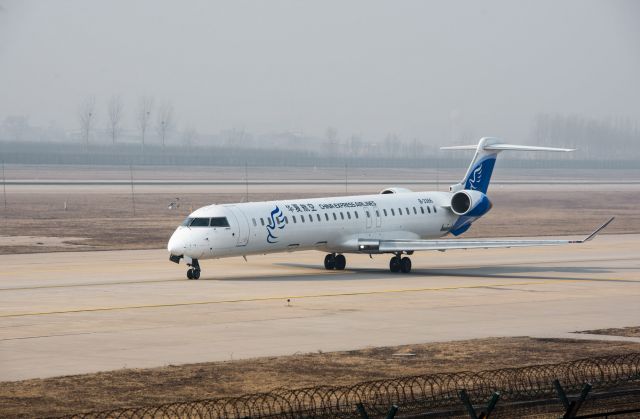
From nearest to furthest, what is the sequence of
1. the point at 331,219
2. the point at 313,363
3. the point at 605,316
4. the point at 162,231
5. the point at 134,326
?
1. the point at 313,363
2. the point at 134,326
3. the point at 605,316
4. the point at 331,219
5. the point at 162,231

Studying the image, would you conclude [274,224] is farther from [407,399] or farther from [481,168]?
[407,399]

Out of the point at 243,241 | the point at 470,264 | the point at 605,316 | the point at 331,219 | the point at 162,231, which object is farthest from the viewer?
the point at 162,231

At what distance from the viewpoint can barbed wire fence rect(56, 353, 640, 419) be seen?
1506 centimetres

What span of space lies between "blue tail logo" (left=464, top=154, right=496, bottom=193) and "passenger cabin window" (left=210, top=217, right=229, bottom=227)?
546 inches

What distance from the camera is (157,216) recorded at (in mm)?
74625

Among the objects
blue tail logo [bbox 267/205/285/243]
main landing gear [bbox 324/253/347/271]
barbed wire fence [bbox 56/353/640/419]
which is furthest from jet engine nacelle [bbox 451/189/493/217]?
barbed wire fence [bbox 56/353/640/419]

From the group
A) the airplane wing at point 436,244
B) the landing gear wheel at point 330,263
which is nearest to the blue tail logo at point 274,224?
the airplane wing at point 436,244

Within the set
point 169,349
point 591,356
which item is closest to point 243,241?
point 169,349

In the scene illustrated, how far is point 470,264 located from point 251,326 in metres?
20.2

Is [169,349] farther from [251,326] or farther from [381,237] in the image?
[381,237]

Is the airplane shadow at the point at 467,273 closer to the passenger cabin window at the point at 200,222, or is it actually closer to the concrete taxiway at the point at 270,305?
the concrete taxiway at the point at 270,305

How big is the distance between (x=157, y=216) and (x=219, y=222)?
1440 inches

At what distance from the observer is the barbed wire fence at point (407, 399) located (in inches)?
593

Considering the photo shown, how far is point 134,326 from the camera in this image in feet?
90.9
